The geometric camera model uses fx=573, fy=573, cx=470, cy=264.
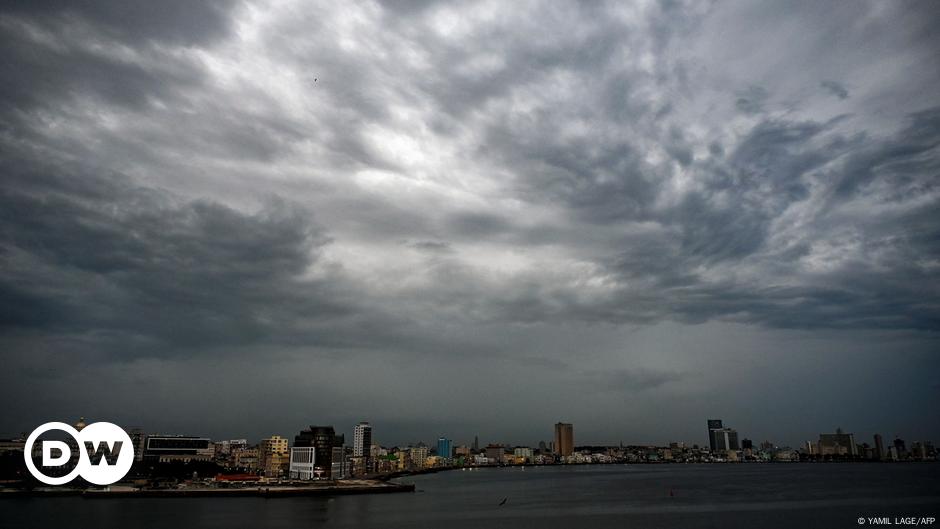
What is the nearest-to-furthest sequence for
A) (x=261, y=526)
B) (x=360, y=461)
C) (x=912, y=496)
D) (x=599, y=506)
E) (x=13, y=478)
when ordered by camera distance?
1. (x=261, y=526)
2. (x=599, y=506)
3. (x=912, y=496)
4. (x=13, y=478)
5. (x=360, y=461)

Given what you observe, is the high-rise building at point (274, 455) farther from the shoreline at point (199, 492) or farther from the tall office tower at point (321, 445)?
the shoreline at point (199, 492)

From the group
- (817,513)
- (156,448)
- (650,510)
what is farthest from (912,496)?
(156,448)

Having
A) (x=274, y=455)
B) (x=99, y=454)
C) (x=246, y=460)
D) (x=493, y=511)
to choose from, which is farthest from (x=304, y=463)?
(x=493, y=511)

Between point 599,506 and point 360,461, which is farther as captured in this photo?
point 360,461

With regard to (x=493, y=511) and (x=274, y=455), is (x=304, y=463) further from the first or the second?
(x=493, y=511)

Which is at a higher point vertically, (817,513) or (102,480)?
(102,480)

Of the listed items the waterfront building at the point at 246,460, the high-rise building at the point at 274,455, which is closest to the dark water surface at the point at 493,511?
the high-rise building at the point at 274,455

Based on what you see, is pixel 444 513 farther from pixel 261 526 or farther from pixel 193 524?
pixel 193 524
